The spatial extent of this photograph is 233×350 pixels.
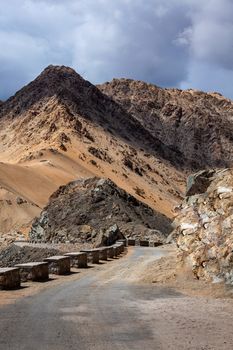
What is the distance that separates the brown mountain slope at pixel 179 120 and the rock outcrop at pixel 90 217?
4033 inches

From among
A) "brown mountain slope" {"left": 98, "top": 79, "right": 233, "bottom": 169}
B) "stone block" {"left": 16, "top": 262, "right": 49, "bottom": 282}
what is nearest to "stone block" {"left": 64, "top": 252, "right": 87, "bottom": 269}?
"stone block" {"left": 16, "top": 262, "right": 49, "bottom": 282}

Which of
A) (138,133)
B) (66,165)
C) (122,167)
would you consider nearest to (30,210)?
(66,165)

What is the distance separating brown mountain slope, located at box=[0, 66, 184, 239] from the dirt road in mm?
53032

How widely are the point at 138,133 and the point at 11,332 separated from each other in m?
120

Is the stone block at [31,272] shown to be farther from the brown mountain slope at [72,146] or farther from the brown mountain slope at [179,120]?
the brown mountain slope at [179,120]

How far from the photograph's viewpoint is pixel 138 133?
129 metres

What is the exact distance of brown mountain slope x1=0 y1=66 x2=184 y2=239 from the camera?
84.7 m

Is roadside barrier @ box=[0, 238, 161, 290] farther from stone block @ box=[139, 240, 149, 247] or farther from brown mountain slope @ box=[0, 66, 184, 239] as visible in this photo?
brown mountain slope @ box=[0, 66, 184, 239]

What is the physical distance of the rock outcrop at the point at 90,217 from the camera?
43.0 metres

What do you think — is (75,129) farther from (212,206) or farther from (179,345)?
(179,345)

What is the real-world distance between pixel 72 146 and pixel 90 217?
54.3 metres

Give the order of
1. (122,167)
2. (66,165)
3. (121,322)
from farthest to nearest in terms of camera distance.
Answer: (122,167) → (66,165) → (121,322)

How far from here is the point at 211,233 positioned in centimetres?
1706

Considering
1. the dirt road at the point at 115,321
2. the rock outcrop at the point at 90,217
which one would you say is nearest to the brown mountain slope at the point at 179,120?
the rock outcrop at the point at 90,217
